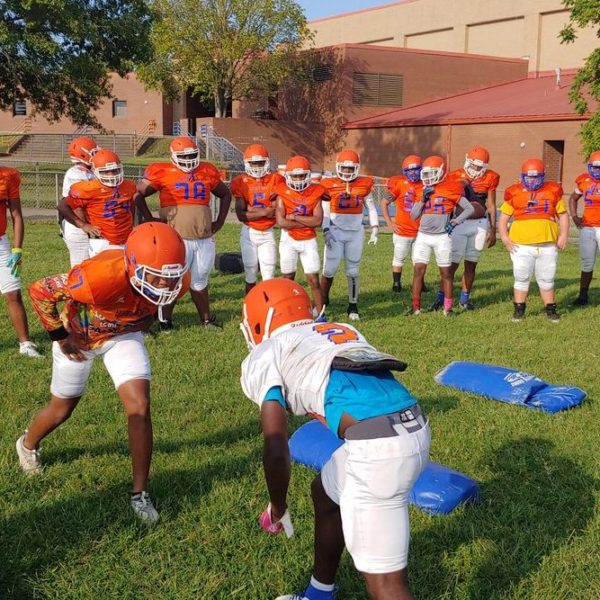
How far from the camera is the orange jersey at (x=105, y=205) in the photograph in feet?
25.7

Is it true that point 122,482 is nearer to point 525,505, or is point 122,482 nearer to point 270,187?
point 525,505

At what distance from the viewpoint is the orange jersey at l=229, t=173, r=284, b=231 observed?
8883 millimetres

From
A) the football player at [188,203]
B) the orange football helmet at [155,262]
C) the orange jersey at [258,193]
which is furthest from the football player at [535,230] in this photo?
the orange football helmet at [155,262]

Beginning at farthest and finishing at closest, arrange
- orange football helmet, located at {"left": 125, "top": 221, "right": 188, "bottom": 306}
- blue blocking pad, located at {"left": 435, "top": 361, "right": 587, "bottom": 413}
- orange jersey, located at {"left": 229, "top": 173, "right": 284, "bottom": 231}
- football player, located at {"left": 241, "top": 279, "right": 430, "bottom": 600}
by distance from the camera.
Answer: orange jersey, located at {"left": 229, "top": 173, "right": 284, "bottom": 231} < blue blocking pad, located at {"left": 435, "top": 361, "right": 587, "bottom": 413} < orange football helmet, located at {"left": 125, "top": 221, "right": 188, "bottom": 306} < football player, located at {"left": 241, "top": 279, "right": 430, "bottom": 600}

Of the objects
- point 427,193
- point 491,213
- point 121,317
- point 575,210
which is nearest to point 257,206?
point 427,193

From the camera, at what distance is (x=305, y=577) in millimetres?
3463

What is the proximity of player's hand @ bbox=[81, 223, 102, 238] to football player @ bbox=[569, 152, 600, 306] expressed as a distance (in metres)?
6.61

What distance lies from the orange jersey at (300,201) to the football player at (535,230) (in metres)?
2.43

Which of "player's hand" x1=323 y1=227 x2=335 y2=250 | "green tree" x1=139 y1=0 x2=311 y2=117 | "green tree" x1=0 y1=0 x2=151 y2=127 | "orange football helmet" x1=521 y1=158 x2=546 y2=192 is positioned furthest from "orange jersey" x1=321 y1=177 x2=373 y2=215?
"green tree" x1=139 y1=0 x2=311 y2=117

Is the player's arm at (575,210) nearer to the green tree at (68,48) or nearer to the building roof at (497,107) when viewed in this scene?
the green tree at (68,48)

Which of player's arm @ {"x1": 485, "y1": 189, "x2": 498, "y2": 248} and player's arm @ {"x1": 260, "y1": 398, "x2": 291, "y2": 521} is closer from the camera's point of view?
player's arm @ {"x1": 260, "y1": 398, "x2": 291, "y2": 521}

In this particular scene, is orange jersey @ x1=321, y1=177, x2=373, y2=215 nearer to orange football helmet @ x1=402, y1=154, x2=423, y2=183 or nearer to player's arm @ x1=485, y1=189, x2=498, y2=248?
orange football helmet @ x1=402, y1=154, x2=423, y2=183

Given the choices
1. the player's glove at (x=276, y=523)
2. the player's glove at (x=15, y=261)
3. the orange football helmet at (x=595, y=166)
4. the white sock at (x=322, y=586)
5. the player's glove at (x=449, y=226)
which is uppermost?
the orange football helmet at (x=595, y=166)

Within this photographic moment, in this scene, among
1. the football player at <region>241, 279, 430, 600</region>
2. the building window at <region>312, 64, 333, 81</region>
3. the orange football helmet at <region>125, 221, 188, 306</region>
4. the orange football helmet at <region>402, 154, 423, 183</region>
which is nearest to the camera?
the football player at <region>241, 279, 430, 600</region>
